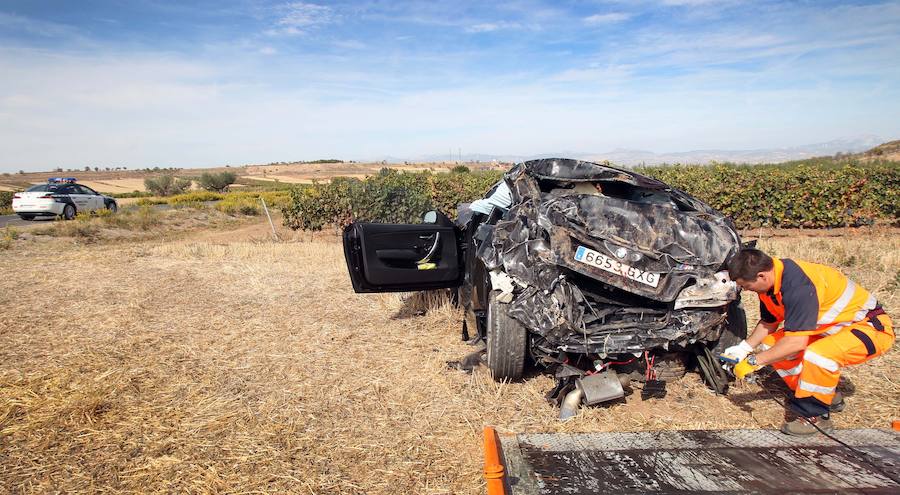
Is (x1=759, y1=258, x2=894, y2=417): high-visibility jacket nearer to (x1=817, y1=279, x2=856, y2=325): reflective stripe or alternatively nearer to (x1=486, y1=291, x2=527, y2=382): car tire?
(x1=817, y1=279, x2=856, y2=325): reflective stripe

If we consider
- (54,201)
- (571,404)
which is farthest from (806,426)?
(54,201)

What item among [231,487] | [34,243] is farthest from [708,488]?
[34,243]

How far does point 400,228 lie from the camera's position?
5094mm

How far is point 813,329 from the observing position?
335cm

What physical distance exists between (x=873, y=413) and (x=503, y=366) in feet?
8.54

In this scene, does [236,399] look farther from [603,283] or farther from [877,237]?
[877,237]

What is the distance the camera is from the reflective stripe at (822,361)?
339 centimetres

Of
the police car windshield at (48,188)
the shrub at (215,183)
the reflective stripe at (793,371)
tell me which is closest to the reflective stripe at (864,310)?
the reflective stripe at (793,371)

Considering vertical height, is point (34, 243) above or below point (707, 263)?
below

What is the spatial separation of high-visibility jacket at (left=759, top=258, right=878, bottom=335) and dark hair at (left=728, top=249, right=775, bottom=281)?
152 mm

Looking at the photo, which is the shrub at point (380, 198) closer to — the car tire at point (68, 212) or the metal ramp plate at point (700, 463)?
the car tire at point (68, 212)

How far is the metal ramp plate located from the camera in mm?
2857

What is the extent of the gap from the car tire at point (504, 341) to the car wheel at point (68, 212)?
21742mm

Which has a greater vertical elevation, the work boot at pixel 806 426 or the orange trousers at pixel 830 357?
the orange trousers at pixel 830 357
